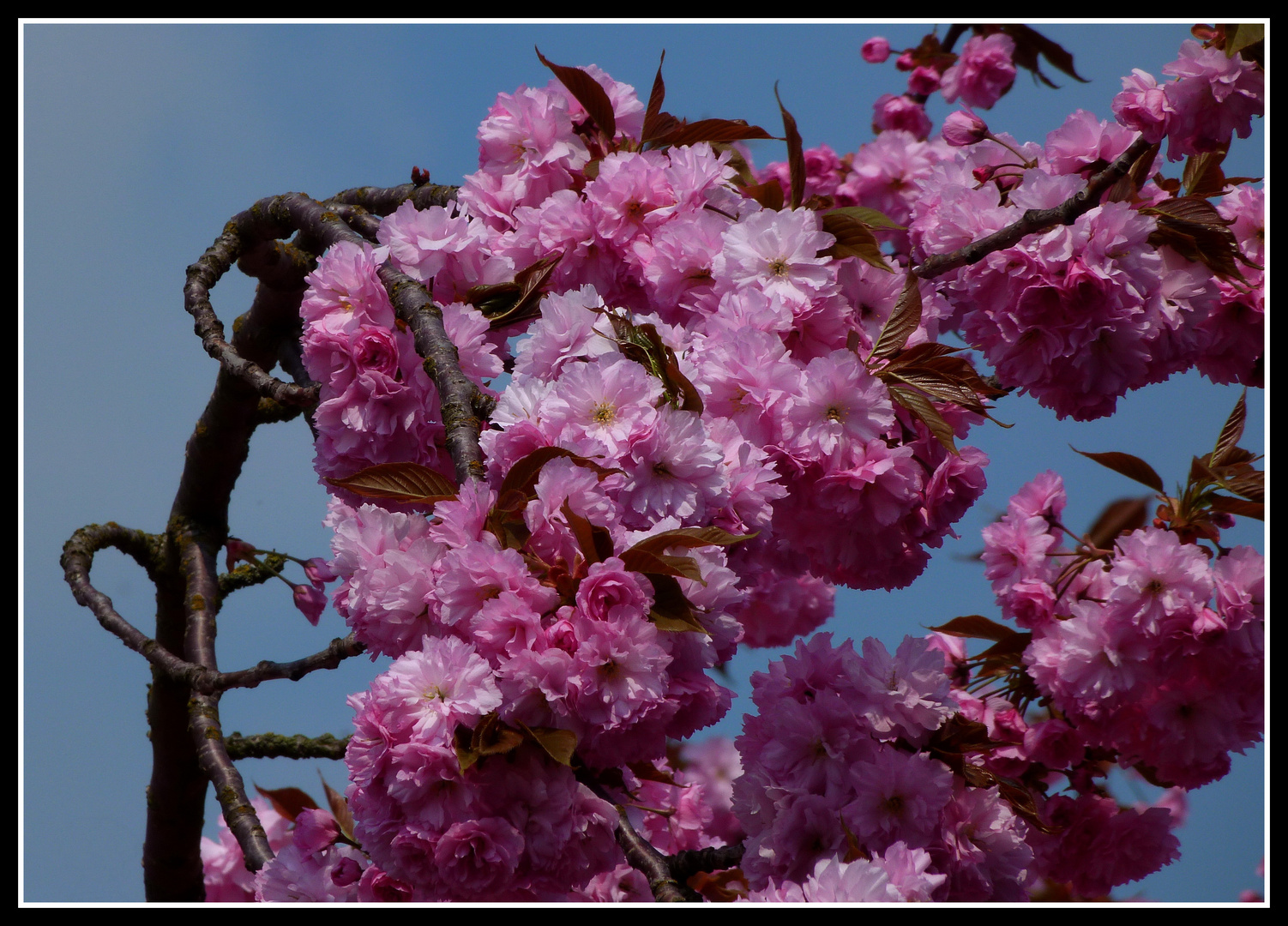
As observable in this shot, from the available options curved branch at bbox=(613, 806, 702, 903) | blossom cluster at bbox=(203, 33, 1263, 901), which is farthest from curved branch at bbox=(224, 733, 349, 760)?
curved branch at bbox=(613, 806, 702, 903)

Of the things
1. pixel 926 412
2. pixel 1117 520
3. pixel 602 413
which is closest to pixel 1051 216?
pixel 926 412

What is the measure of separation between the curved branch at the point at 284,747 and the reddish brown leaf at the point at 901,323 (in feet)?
5.56

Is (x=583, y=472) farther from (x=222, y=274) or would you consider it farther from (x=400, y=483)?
(x=222, y=274)

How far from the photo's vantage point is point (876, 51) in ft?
15.9

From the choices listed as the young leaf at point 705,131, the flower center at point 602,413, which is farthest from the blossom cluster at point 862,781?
the young leaf at point 705,131

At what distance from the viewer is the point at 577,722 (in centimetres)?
129

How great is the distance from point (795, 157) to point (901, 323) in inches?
16.6

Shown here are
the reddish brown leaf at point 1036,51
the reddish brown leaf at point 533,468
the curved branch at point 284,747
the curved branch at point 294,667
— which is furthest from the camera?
the reddish brown leaf at point 1036,51

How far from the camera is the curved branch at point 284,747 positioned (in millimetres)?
2615

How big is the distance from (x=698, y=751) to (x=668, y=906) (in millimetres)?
3461

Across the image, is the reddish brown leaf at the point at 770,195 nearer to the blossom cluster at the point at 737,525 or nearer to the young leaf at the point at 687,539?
the blossom cluster at the point at 737,525

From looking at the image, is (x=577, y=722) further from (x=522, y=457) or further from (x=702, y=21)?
(x=702, y=21)

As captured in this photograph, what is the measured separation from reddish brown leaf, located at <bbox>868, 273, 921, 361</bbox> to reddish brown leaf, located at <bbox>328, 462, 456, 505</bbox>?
2.65 feet

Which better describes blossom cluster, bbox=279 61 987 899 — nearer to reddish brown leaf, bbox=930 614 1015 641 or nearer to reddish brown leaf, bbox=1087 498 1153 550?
reddish brown leaf, bbox=930 614 1015 641
